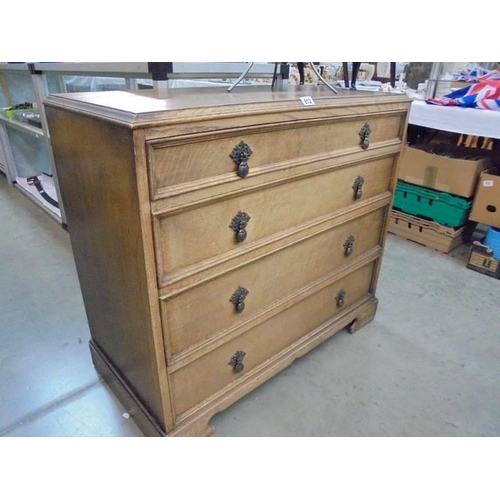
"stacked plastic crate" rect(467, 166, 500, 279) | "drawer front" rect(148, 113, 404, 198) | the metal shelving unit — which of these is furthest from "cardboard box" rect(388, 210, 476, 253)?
"drawer front" rect(148, 113, 404, 198)

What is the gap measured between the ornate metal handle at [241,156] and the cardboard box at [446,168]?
1638 mm

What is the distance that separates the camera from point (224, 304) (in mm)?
1118

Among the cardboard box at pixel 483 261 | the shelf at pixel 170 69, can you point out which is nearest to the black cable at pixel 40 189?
the shelf at pixel 170 69

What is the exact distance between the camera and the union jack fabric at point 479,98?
2201 millimetres

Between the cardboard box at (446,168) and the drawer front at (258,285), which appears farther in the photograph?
the cardboard box at (446,168)

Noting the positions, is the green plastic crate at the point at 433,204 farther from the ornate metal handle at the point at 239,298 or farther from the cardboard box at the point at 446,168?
the ornate metal handle at the point at 239,298

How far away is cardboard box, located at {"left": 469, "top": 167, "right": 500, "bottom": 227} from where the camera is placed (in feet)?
Result: 7.23

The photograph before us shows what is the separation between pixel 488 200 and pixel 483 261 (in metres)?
0.36

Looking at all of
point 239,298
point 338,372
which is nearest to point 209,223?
point 239,298

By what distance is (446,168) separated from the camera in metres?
2.36

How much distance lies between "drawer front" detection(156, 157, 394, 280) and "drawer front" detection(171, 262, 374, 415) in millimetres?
338

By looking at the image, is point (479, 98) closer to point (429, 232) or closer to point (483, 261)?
point (429, 232)

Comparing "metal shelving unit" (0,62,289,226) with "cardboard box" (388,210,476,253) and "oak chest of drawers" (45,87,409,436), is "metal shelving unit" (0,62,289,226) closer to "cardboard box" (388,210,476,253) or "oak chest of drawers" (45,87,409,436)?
"oak chest of drawers" (45,87,409,436)

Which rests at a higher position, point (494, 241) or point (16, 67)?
point (16, 67)
